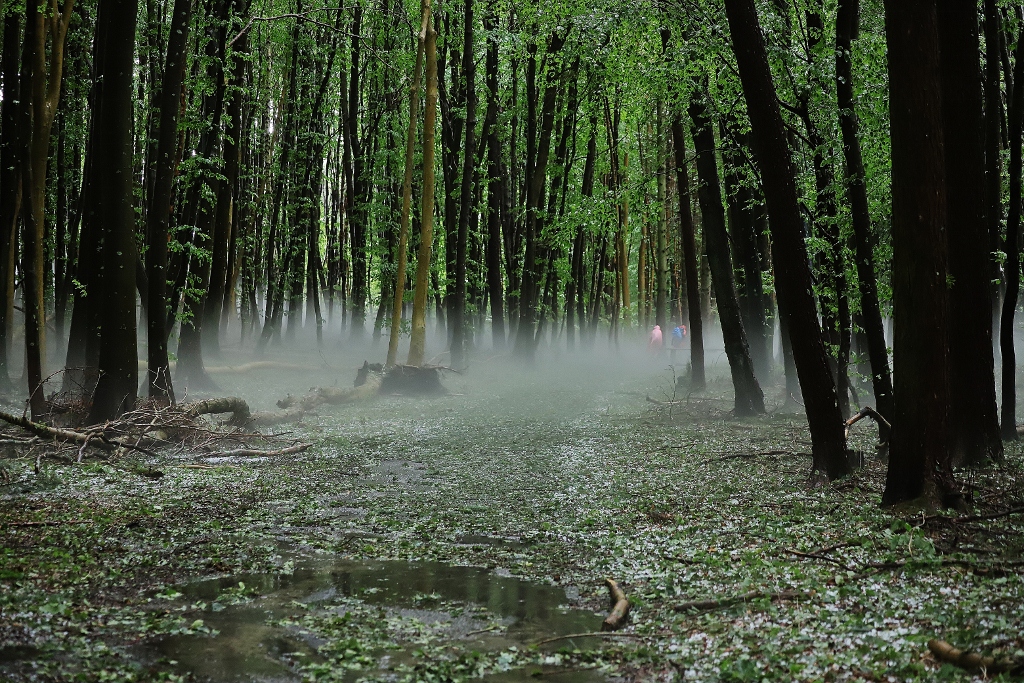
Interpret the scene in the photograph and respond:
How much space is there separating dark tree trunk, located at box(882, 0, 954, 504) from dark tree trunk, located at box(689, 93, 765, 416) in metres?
6.68

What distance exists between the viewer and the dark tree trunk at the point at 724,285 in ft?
41.6

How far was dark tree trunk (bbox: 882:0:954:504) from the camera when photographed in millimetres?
5676

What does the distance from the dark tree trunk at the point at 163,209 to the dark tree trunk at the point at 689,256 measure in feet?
23.9

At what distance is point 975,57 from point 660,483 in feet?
15.3

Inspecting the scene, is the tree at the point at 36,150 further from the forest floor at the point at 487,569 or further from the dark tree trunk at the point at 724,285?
the dark tree trunk at the point at 724,285

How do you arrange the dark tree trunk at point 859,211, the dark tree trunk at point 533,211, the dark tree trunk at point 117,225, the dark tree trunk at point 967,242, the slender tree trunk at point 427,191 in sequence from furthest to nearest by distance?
the dark tree trunk at point 533,211 → the slender tree trunk at point 427,191 → the dark tree trunk at point 117,225 → the dark tree trunk at point 859,211 → the dark tree trunk at point 967,242

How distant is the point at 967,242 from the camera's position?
287 inches

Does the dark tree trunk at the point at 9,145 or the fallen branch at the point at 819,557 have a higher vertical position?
the dark tree trunk at the point at 9,145

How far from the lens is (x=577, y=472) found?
338 inches

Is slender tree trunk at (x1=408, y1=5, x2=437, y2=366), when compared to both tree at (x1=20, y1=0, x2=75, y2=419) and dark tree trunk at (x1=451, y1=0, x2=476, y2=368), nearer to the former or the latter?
dark tree trunk at (x1=451, y1=0, x2=476, y2=368)

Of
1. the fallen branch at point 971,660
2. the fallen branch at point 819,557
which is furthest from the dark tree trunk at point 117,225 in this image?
the fallen branch at point 971,660

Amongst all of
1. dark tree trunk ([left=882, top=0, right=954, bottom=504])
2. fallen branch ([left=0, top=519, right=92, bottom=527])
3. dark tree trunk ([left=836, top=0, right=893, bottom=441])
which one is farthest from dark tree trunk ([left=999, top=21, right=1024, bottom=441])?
fallen branch ([left=0, top=519, right=92, bottom=527])

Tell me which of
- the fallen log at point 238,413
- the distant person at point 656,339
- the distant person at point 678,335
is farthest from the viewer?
the distant person at point 678,335

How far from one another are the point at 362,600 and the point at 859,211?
240 inches
